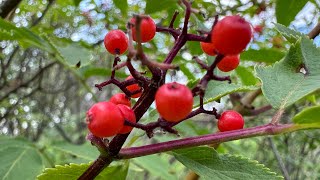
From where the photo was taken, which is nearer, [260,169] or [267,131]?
[267,131]

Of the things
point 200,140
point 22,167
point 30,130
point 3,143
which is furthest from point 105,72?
point 30,130

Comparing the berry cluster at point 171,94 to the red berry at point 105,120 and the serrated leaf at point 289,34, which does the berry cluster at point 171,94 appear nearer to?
the red berry at point 105,120

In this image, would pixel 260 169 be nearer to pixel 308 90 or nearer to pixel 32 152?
Result: pixel 308 90

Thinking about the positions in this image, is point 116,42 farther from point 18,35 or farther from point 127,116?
point 18,35

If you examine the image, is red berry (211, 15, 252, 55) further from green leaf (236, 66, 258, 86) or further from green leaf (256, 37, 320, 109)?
green leaf (236, 66, 258, 86)

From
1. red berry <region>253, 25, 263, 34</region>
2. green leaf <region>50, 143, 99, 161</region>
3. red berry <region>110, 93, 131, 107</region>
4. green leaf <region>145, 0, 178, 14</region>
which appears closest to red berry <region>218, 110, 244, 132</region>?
red berry <region>110, 93, 131, 107</region>

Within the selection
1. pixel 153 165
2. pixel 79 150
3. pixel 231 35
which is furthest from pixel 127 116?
pixel 153 165
